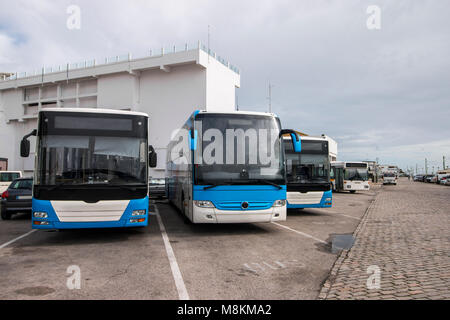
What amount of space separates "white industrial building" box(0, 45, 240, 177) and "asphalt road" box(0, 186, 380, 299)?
28.7 meters

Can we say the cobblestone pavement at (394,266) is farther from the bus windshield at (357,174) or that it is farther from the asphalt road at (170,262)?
the bus windshield at (357,174)

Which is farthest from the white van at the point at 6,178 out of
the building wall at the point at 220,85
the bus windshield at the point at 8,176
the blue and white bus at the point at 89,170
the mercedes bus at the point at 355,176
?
the mercedes bus at the point at 355,176

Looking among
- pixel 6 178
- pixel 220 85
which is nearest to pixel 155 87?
pixel 220 85

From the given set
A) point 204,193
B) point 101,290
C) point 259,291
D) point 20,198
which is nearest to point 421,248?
point 259,291

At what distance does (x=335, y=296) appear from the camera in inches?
168

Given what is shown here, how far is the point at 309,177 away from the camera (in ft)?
42.2

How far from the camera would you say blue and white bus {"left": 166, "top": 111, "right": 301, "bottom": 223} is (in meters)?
8.41

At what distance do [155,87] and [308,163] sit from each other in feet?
96.9

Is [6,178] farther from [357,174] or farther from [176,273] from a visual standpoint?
[357,174]

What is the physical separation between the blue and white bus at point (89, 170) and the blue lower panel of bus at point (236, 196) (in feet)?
5.05

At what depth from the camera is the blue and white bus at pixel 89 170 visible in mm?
7207

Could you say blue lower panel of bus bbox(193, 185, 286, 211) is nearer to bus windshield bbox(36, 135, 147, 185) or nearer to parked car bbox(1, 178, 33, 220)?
bus windshield bbox(36, 135, 147, 185)

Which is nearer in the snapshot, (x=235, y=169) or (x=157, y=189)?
(x=235, y=169)
